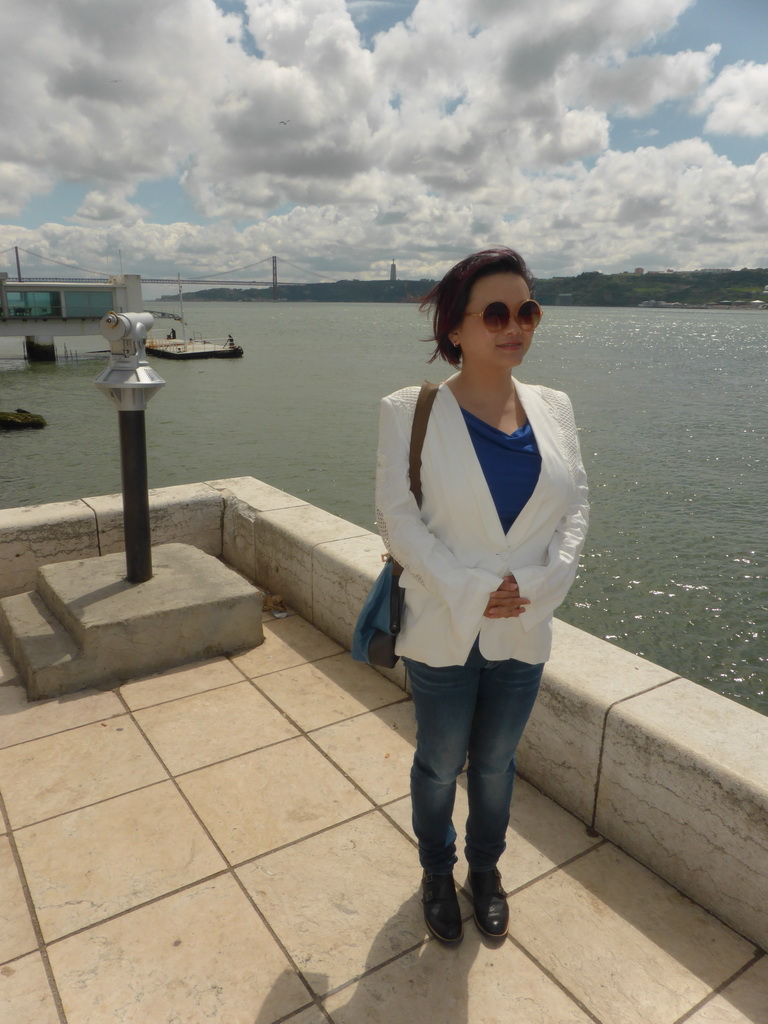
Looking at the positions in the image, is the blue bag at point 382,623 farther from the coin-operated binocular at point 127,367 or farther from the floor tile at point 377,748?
the coin-operated binocular at point 127,367

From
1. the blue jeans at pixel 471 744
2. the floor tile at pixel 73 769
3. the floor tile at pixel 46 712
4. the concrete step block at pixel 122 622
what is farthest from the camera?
the concrete step block at pixel 122 622

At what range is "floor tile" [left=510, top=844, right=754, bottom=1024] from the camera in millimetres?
2072

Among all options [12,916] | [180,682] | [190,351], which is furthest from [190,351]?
[12,916]

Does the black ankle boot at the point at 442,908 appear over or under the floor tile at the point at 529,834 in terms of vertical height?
over

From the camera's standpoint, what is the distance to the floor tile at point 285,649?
3.97 metres

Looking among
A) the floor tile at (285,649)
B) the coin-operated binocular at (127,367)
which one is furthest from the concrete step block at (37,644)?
the coin-operated binocular at (127,367)

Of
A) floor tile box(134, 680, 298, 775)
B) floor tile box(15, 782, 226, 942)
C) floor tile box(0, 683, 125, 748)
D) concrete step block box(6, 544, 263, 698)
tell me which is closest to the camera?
floor tile box(15, 782, 226, 942)

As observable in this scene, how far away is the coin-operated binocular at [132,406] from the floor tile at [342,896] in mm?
2051

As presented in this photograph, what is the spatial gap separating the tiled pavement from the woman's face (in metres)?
1.80

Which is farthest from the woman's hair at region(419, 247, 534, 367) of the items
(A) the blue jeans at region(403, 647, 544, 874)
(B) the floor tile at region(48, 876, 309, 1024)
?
(B) the floor tile at region(48, 876, 309, 1024)

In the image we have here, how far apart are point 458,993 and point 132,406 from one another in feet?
10.4

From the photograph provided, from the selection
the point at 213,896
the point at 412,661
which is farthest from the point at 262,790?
the point at 412,661

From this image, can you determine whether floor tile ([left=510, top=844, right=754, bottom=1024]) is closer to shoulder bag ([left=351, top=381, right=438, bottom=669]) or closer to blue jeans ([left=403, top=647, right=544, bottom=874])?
blue jeans ([left=403, top=647, right=544, bottom=874])

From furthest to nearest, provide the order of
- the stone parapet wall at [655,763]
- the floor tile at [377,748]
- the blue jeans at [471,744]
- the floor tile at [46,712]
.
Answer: the floor tile at [46,712] → the floor tile at [377,748] → the stone parapet wall at [655,763] → the blue jeans at [471,744]
